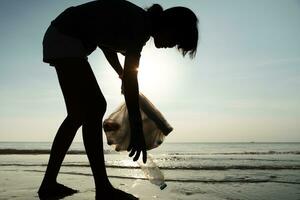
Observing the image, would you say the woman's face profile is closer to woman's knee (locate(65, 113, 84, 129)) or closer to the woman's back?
the woman's back

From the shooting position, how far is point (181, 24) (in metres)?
2.68

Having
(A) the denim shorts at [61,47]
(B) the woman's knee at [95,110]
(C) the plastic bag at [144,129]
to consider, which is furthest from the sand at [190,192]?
(A) the denim shorts at [61,47]

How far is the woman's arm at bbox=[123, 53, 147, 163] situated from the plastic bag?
784mm

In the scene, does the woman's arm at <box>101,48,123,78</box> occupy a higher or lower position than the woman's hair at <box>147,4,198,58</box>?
lower

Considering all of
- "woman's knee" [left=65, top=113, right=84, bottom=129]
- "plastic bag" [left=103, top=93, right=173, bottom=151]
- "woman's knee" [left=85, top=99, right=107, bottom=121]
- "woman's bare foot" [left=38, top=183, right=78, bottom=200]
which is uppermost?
"woman's knee" [left=85, top=99, right=107, bottom=121]

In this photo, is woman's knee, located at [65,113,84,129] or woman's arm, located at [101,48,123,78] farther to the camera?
woman's arm, located at [101,48,123,78]

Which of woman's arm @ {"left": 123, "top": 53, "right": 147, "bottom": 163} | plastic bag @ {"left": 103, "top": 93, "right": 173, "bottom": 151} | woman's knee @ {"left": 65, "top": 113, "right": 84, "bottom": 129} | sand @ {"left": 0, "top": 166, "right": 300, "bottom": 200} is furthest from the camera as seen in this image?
plastic bag @ {"left": 103, "top": 93, "right": 173, "bottom": 151}

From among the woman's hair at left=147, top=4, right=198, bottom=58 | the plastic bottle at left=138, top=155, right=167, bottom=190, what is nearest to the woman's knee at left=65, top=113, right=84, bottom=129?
the plastic bottle at left=138, top=155, right=167, bottom=190

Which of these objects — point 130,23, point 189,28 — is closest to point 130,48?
point 130,23

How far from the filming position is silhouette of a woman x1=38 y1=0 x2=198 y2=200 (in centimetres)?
264

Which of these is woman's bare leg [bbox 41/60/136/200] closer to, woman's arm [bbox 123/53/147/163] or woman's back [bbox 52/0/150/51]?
woman's back [bbox 52/0/150/51]

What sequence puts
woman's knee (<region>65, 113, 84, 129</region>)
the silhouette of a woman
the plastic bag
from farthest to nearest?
the plastic bag → woman's knee (<region>65, 113, 84, 129</region>) → the silhouette of a woman

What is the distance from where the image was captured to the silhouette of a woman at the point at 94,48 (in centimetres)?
264

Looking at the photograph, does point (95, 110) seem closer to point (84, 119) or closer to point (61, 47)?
point (84, 119)
